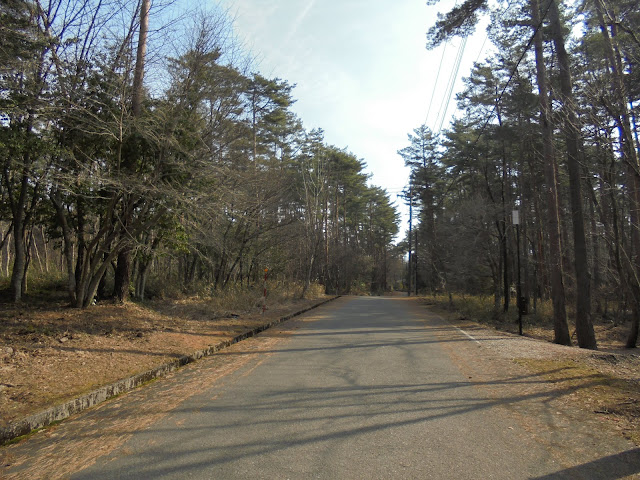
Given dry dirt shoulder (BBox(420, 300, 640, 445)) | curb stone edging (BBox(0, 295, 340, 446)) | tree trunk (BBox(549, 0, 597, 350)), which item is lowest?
curb stone edging (BBox(0, 295, 340, 446))

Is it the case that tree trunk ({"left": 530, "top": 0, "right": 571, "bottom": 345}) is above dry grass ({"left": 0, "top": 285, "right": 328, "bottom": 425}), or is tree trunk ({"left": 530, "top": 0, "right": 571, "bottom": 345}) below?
above

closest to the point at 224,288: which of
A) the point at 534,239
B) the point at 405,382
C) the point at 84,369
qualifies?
the point at 84,369

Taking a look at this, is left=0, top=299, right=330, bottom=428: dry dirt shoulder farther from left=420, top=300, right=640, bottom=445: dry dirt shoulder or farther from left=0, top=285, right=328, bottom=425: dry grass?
left=420, top=300, right=640, bottom=445: dry dirt shoulder

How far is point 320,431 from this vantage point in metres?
4.25

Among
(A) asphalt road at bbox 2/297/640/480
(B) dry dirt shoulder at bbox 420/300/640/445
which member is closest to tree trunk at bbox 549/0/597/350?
(B) dry dirt shoulder at bbox 420/300/640/445

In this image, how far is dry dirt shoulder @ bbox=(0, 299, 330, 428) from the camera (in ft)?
18.1

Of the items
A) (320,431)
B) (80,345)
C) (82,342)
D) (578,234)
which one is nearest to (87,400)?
(80,345)

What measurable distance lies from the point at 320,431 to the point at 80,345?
5861mm

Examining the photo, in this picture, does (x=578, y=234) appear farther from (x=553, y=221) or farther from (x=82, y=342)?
(x=82, y=342)

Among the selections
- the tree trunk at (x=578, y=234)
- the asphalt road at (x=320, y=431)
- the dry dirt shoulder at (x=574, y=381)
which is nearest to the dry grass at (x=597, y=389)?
the dry dirt shoulder at (x=574, y=381)

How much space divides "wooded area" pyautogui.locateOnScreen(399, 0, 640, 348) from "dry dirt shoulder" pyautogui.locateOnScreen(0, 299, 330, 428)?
8.18m

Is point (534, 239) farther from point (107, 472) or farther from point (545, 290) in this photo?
point (107, 472)

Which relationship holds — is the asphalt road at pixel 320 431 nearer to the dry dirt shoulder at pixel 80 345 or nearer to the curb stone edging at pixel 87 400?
the curb stone edging at pixel 87 400

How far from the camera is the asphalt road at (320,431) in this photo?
3445 millimetres
